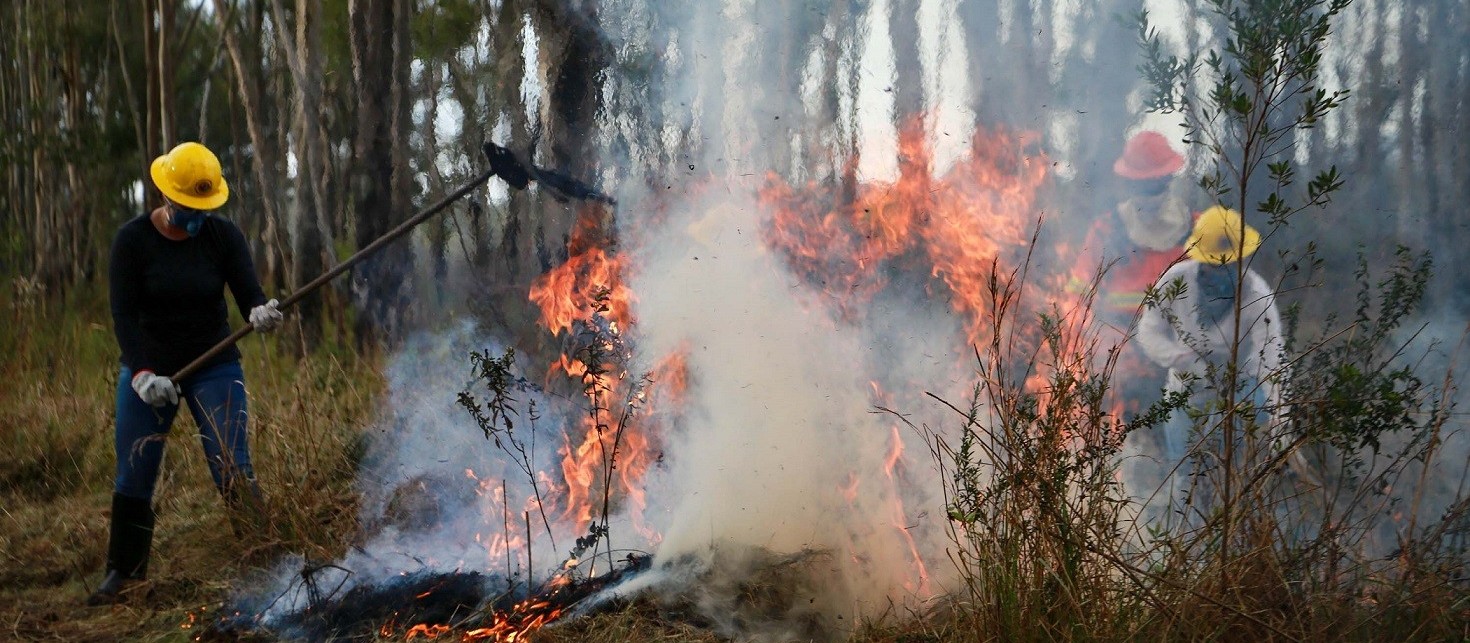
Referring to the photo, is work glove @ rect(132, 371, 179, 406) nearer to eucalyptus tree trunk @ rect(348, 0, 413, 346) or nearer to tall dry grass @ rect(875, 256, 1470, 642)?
eucalyptus tree trunk @ rect(348, 0, 413, 346)

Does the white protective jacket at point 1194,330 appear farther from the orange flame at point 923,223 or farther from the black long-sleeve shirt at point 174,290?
the black long-sleeve shirt at point 174,290

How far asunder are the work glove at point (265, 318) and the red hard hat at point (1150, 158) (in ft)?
13.8

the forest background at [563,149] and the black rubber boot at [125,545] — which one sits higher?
the forest background at [563,149]

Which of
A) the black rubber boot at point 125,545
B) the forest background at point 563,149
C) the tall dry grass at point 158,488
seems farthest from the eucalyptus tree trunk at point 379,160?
the black rubber boot at point 125,545

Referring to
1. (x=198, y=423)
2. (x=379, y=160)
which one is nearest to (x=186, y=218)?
→ (x=198, y=423)

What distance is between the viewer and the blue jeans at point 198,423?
4.54m

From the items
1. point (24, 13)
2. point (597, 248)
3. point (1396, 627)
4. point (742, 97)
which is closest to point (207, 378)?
point (597, 248)

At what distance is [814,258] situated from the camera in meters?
5.30

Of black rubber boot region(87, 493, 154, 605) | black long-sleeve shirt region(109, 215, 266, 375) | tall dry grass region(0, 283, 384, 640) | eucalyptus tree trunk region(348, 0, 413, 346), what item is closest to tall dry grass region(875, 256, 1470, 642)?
tall dry grass region(0, 283, 384, 640)

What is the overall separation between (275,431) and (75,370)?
3558 mm

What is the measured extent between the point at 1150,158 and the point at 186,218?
4.61 metres

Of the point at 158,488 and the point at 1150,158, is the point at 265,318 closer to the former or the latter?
the point at 158,488

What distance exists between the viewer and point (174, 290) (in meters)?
4.57

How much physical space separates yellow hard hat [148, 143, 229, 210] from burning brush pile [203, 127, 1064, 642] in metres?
1.33
